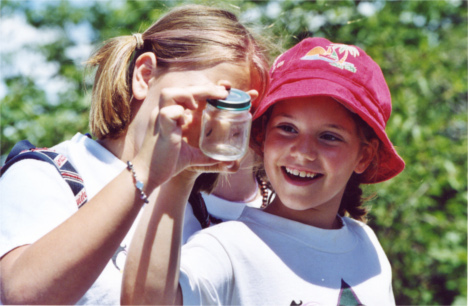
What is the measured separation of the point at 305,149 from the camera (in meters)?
1.71

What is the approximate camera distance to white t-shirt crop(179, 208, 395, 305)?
157 centimetres

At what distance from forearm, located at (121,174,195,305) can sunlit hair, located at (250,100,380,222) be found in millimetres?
537

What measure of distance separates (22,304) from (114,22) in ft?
9.17

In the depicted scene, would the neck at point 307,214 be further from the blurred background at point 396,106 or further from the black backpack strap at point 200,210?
the blurred background at point 396,106

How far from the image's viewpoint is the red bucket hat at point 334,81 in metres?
1.75

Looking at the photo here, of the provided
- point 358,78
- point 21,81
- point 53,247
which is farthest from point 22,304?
point 21,81

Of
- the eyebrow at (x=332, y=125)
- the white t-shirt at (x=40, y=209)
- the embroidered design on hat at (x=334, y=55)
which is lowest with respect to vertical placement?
the eyebrow at (x=332, y=125)

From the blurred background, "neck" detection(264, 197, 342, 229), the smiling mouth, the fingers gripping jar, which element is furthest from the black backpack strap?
the blurred background

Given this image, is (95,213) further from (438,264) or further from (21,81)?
(438,264)

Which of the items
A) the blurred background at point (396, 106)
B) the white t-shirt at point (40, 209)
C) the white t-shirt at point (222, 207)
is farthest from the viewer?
the blurred background at point (396, 106)

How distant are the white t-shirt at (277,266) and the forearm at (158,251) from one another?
0.26 ft

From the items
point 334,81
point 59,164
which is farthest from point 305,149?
point 59,164

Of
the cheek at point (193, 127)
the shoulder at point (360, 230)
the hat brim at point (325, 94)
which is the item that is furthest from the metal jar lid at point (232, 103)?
the shoulder at point (360, 230)

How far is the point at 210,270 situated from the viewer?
5.10ft
